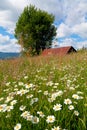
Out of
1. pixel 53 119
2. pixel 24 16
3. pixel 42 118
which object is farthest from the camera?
pixel 24 16

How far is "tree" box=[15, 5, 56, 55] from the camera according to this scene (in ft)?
181

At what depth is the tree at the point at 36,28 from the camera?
55.1 meters

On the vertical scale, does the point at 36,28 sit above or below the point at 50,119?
above

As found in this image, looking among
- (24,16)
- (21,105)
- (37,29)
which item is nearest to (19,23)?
(24,16)

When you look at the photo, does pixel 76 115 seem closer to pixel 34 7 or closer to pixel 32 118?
pixel 32 118

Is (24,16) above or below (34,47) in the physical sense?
above

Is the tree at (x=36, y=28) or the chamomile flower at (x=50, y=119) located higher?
the tree at (x=36, y=28)

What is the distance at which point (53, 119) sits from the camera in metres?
3.04

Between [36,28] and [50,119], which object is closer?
[50,119]

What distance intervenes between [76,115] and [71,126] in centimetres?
20

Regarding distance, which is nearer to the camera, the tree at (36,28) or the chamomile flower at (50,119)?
the chamomile flower at (50,119)

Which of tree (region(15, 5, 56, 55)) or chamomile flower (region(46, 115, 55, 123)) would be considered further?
tree (region(15, 5, 56, 55))

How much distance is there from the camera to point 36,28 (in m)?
56.1

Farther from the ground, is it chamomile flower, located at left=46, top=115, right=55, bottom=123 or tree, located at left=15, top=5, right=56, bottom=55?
tree, located at left=15, top=5, right=56, bottom=55
